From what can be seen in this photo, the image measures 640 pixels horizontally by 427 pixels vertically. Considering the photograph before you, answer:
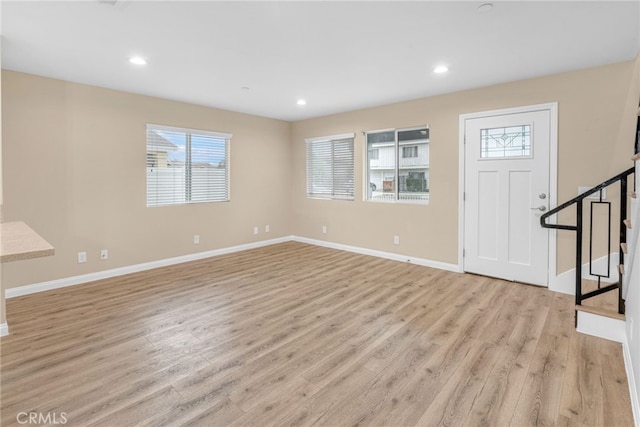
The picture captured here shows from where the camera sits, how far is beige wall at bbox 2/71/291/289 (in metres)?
3.64

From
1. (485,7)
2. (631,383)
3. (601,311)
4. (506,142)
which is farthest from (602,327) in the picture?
(485,7)

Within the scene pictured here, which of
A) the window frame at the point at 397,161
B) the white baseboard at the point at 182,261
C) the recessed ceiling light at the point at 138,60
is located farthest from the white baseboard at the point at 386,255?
the recessed ceiling light at the point at 138,60

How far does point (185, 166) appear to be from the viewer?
5184 mm

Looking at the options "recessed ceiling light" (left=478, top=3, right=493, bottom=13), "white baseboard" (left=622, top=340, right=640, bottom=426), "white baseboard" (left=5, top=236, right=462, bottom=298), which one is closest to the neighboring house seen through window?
"white baseboard" (left=5, top=236, right=462, bottom=298)

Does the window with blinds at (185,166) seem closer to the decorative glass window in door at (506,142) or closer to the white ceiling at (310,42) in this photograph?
the white ceiling at (310,42)

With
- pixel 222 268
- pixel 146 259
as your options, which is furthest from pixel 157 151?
pixel 222 268

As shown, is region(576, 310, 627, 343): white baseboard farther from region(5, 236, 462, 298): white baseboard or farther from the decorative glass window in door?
the decorative glass window in door

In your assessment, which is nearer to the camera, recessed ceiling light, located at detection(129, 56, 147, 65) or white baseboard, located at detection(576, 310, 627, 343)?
white baseboard, located at detection(576, 310, 627, 343)

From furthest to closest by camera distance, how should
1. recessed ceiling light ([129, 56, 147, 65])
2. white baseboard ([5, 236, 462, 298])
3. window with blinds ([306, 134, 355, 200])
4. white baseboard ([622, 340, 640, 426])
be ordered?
window with blinds ([306, 134, 355, 200])
white baseboard ([5, 236, 462, 298])
recessed ceiling light ([129, 56, 147, 65])
white baseboard ([622, 340, 640, 426])

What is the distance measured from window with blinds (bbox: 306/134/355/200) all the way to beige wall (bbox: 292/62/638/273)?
0.15 meters

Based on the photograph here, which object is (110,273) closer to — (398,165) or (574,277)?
(398,165)

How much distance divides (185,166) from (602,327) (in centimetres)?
547

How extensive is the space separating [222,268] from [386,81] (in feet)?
11.3

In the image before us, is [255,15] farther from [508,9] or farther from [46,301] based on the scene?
[46,301]
